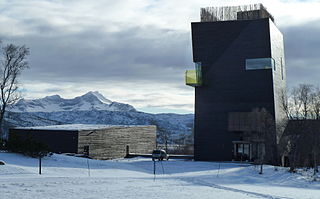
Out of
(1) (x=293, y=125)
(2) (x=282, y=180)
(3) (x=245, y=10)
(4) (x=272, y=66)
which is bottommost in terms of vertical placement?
(2) (x=282, y=180)

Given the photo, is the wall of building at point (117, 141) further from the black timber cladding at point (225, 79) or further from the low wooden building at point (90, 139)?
the black timber cladding at point (225, 79)

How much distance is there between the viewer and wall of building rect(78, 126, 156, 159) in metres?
46.3

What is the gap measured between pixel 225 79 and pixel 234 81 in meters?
1.06

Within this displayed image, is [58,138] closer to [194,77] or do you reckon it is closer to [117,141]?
[117,141]

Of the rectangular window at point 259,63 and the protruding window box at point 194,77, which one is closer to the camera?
the rectangular window at point 259,63

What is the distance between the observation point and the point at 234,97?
4275cm

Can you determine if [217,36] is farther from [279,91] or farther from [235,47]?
[279,91]

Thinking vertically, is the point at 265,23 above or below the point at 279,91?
→ above

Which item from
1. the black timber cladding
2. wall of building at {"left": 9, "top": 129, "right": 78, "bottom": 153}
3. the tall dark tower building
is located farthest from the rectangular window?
wall of building at {"left": 9, "top": 129, "right": 78, "bottom": 153}

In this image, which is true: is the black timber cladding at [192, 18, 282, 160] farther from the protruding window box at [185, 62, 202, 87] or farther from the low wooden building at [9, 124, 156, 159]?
the low wooden building at [9, 124, 156, 159]

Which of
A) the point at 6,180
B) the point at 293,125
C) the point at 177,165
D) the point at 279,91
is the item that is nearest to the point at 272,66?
the point at 279,91

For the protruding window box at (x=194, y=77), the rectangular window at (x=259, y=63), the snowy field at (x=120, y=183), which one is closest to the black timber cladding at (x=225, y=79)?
the rectangular window at (x=259, y=63)

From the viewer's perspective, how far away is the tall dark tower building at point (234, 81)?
136ft

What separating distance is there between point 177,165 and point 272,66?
1551 centimetres
